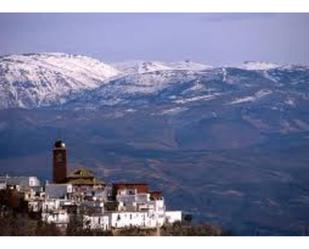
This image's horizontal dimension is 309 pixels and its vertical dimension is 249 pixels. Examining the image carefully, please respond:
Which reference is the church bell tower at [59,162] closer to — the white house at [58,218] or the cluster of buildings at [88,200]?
the cluster of buildings at [88,200]

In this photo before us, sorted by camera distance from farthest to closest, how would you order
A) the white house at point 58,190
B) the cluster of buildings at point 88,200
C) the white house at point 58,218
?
1. the white house at point 58,190
2. the cluster of buildings at point 88,200
3. the white house at point 58,218

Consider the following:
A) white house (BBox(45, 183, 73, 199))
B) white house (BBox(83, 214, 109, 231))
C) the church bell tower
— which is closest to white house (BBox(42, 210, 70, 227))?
white house (BBox(83, 214, 109, 231))

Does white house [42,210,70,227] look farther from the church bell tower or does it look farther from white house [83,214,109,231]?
the church bell tower

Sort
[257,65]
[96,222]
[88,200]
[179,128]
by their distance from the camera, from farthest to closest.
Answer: [179,128], [257,65], [88,200], [96,222]

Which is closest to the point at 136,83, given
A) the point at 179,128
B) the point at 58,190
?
the point at 179,128

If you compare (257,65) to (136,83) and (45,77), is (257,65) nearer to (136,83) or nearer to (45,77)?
(136,83)

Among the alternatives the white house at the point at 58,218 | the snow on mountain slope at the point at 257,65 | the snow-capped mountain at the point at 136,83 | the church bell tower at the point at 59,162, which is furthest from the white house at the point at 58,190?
the snow on mountain slope at the point at 257,65
